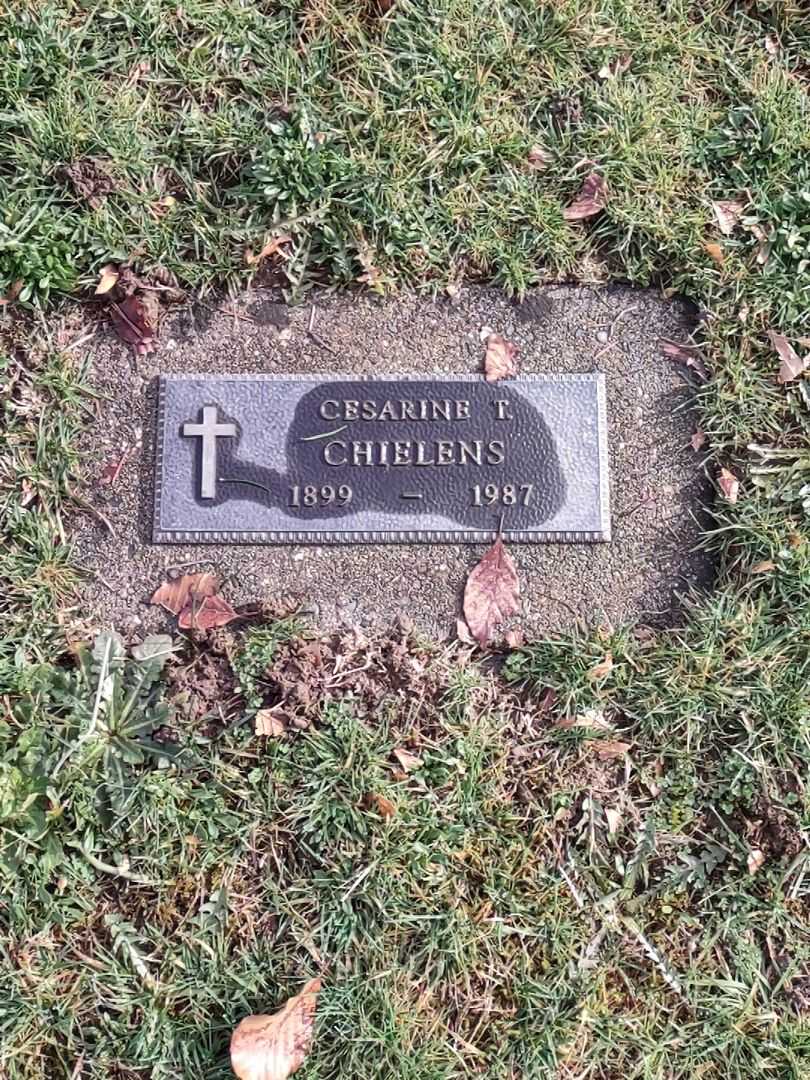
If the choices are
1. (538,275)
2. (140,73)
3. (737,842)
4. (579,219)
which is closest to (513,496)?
(538,275)

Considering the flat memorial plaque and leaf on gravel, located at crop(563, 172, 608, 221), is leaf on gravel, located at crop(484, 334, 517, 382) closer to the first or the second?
the flat memorial plaque

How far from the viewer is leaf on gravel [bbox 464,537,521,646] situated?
8.06 ft

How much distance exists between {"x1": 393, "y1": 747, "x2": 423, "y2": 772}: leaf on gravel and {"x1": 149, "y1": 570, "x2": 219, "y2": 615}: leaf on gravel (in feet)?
2.27

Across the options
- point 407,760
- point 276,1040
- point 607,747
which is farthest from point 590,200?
point 276,1040

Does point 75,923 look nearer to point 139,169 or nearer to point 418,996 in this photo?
point 418,996

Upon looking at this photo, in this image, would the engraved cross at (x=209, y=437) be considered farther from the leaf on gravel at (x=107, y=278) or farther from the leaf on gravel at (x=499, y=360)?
the leaf on gravel at (x=499, y=360)

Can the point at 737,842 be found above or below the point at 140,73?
below

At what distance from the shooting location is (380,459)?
253 cm

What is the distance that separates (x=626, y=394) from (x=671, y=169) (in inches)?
28.2

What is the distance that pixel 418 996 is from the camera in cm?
222

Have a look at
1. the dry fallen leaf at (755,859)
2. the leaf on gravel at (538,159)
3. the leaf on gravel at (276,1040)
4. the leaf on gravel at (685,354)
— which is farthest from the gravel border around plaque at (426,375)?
the leaf on gravel at (276,1040)

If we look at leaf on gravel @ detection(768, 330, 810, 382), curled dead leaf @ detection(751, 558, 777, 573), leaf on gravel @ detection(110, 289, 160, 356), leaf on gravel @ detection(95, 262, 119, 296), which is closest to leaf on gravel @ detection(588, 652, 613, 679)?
curled dead leaf @ detection(751, 558, 777, 573)

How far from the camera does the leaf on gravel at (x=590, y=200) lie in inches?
103

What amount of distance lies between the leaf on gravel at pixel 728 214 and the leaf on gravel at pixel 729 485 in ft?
2.44
